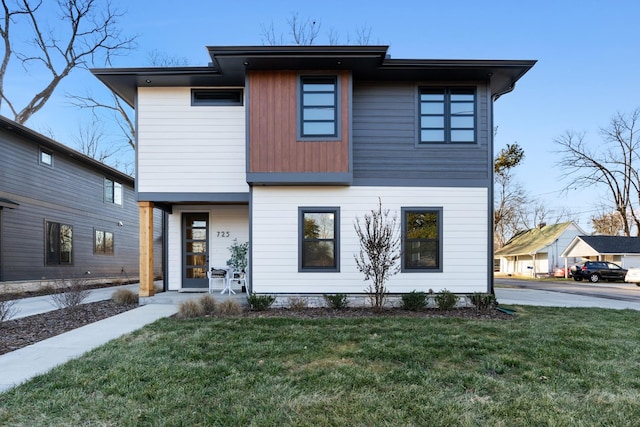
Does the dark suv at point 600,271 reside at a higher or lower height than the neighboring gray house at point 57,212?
lower

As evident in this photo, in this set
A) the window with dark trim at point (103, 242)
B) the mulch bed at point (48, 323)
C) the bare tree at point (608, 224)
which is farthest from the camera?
the bare tree at point (608, 224)

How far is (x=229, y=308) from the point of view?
7.38 metres

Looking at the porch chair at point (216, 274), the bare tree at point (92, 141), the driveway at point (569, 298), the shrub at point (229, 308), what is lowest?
the driveway at point (569, 298)

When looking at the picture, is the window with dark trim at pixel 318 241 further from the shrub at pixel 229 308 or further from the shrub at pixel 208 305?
the shrub at pixel 208 305

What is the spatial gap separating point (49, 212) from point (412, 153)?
1304 cm

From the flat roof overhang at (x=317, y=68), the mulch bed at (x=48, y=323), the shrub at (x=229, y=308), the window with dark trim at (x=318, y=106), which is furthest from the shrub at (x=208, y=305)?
the flat roof overhang at (x=317, y=68)

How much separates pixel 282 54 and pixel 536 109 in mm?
21472

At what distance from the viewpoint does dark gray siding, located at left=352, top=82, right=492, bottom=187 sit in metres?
8.35

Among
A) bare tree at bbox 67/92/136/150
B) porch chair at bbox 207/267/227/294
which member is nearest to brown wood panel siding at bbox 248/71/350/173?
porch chair at bbox 207/267/227/294

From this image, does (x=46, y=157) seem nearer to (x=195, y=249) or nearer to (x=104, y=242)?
(x=104, y=242)

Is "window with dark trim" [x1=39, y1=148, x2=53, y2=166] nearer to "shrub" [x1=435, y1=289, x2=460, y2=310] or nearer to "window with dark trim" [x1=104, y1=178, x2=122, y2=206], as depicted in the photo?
"window with dark trim" [x1=104, y1=178, x2=122, y2=206]

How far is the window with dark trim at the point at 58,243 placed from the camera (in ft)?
44.4

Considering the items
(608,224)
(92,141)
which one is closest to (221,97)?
(92,141)

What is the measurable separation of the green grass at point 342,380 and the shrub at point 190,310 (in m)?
1.20
